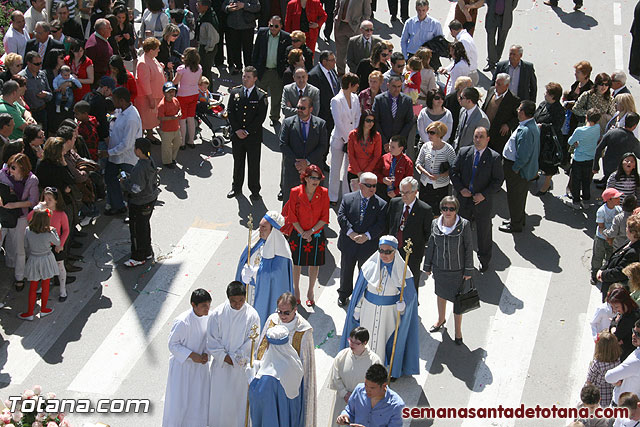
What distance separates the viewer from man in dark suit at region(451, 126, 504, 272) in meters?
14.0

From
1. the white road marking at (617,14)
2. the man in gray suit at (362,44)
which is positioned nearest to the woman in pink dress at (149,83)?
the man in gray suit at (362,44)

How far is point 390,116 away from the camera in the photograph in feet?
50.6

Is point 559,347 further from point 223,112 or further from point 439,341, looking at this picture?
point 223,112

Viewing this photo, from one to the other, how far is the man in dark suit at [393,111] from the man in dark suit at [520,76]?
205 cm

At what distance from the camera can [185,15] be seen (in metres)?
18.7

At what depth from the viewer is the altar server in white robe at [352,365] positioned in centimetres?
1021

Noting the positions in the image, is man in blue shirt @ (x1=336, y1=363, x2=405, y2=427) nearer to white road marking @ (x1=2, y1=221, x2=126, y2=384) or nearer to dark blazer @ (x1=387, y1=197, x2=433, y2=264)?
dark blazer @ (x1=387, y1=197, x2=433, y2=264)

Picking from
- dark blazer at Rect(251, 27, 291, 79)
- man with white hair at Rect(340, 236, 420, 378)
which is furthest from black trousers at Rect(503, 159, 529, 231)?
dark blazer at Rect(251, 27, 291, 79)

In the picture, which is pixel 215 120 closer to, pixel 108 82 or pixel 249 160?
pixel 249 160

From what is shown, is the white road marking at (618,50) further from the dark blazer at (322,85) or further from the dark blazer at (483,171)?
the dark blazer at (483,171)

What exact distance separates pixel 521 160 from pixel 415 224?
286 cm

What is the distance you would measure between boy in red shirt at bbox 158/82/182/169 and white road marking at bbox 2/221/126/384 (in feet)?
10.4

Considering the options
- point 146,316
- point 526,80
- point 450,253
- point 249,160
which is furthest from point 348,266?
point 526,80

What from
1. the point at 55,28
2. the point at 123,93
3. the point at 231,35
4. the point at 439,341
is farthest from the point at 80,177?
the point at 231,35
